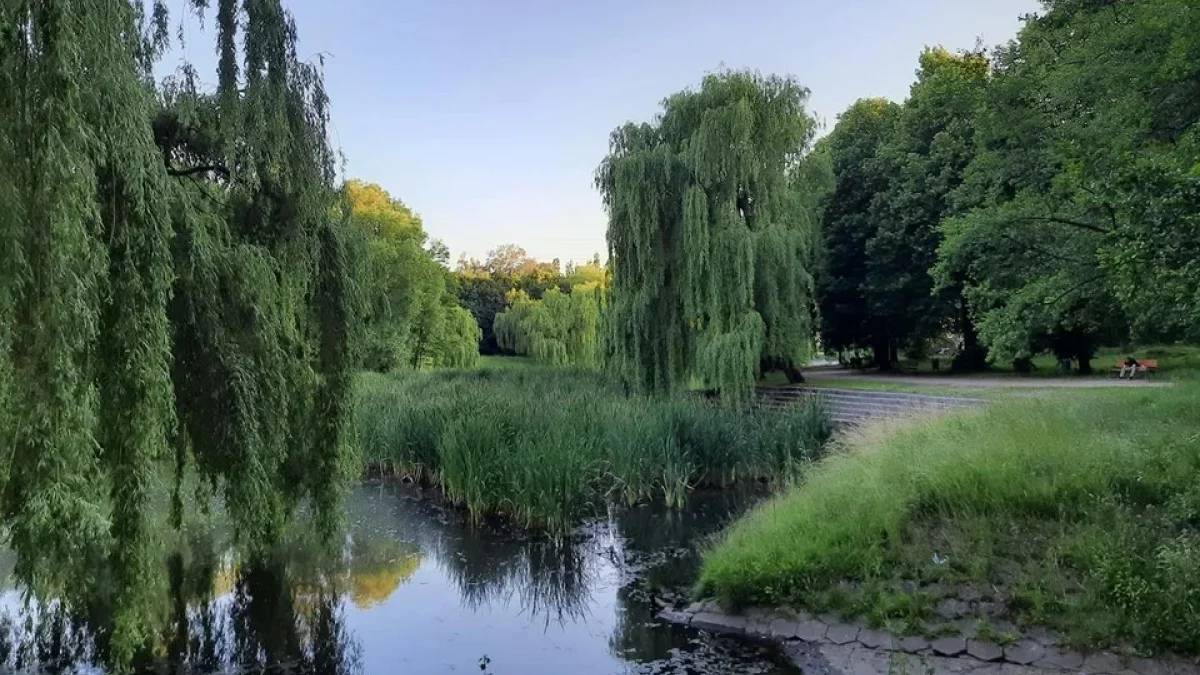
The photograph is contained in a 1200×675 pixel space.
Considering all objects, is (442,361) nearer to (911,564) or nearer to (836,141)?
(836,141)

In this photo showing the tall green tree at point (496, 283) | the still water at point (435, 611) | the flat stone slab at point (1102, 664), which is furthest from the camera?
the tall green tree at point (496, 283)

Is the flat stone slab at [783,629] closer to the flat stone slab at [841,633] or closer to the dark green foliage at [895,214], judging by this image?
the flat stone slab at [841,633]

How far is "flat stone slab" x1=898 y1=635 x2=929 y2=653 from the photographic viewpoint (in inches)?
229

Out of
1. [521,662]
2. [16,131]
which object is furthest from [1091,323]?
[16,131]

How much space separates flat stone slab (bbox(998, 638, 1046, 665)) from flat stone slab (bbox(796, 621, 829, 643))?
1318mm

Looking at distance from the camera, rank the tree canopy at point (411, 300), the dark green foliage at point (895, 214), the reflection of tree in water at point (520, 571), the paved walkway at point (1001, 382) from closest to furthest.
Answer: the reflection of tree in water at point (520, 571), the paved walkway at point (1001, 382), the dark green foliage at point (895, 214), the tree canopy at point (411, 300)

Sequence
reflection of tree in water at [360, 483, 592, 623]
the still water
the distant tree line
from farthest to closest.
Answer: the distant tree line
reflection of tree in water at [360, 483, 592, 623]
the still water

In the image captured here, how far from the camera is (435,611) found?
7.61m

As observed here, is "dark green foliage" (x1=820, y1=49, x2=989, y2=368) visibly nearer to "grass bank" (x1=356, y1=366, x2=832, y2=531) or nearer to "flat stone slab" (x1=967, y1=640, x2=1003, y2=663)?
"grass bank" (x1=356, y1=366, x2=832, y2=531)

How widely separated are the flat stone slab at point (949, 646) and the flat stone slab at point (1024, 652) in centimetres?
29

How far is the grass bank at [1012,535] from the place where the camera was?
216 inches

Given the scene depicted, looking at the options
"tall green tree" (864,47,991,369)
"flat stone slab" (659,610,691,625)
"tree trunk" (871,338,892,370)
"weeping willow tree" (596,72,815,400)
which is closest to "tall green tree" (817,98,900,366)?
"tree trunk" (871,338,892,370)

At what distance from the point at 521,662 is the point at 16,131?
505cm

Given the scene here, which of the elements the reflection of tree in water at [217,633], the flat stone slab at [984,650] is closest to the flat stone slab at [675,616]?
the flat stone slab at [984,650]
